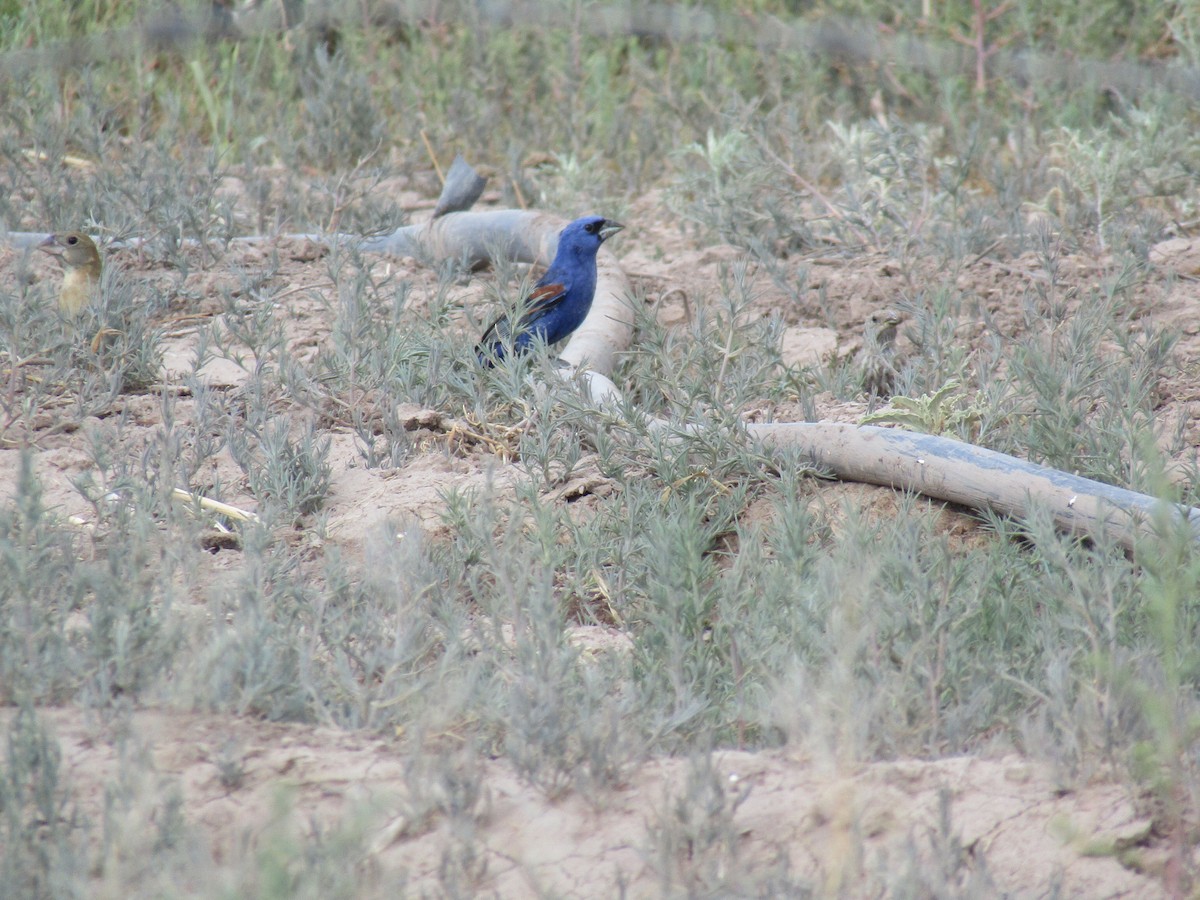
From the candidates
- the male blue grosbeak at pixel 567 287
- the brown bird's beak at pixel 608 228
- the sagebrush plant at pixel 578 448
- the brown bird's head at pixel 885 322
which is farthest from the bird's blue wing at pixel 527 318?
the brown bird's head at pixel 885 322

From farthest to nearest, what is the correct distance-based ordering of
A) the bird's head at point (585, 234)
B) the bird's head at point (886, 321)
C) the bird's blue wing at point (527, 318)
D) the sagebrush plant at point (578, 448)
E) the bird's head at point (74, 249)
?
1. the bird's head at point (585, 234)
2. the bird's head at point (886, 321)
3. the bird's head at point (74, 249)
4. the bird's blue wing at point (527, 318)
5. the sagebrush plant at point (578, 448)

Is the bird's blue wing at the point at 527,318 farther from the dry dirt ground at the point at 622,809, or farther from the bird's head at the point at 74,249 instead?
the dry dirt ground at the point at 622,809

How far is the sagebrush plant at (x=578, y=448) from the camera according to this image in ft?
7.06

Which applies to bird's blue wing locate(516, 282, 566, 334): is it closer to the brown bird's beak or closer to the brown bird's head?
the brown bird's beak

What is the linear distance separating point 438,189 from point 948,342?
2832 millimetres

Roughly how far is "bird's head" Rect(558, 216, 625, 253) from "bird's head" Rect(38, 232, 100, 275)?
1569mm

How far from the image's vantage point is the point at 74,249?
426 cm

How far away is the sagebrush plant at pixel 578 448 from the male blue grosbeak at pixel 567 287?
0.18 m

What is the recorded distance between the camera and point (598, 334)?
15.0 ft

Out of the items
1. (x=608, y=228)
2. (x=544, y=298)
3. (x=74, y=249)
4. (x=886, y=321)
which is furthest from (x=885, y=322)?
(x=74, y=249)

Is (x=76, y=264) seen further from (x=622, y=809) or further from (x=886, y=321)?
(x=622, y=809)

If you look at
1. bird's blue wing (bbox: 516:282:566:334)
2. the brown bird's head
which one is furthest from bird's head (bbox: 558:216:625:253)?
the brown bird's head

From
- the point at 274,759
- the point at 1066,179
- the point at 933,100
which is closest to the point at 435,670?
the point at 274,759

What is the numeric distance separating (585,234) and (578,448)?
1277mm
